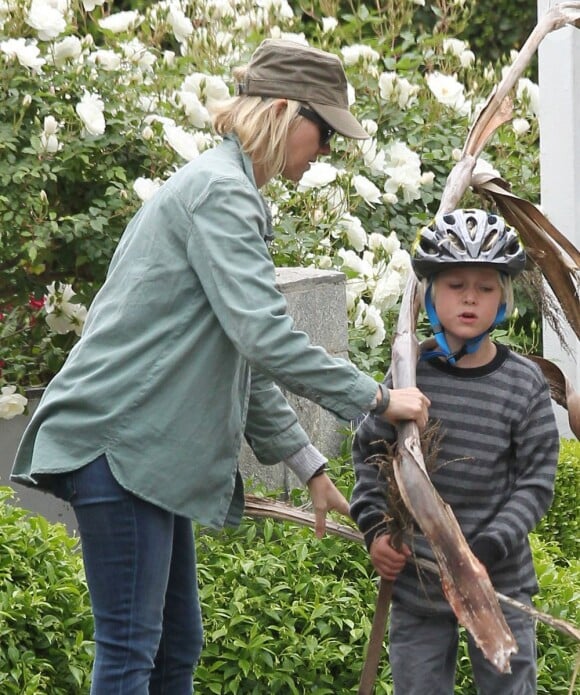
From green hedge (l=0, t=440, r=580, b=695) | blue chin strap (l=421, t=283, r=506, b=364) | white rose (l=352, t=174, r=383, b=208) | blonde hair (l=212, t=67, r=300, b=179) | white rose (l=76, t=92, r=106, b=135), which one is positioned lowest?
green hedge (l=0, t=440, r=580, b=695)

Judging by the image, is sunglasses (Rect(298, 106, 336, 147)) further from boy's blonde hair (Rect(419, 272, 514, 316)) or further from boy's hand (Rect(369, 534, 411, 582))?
boy's hand (Rect(369, 534, 411, 582))

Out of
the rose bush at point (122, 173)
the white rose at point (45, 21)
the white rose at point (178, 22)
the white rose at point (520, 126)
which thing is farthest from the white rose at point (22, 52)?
the white rose at point (520, 126)

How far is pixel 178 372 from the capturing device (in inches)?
123

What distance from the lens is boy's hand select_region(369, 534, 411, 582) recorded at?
10.9 ft

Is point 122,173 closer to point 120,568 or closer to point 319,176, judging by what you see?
point 319,176

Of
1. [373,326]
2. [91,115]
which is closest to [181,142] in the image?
[91,115]

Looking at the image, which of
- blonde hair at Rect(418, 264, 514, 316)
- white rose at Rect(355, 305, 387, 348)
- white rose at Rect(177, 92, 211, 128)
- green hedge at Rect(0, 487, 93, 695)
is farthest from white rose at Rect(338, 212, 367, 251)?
blonde hair at Rect(418, 264, 514, 316)

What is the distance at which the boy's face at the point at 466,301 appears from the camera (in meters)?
3.39

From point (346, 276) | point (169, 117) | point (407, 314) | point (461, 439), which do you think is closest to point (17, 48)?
point (169, 117)

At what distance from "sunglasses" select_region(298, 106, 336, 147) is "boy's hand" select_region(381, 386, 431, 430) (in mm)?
598

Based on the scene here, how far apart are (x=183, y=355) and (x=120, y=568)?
0.49m

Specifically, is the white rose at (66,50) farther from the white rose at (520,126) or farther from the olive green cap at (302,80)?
the white rose at (520,126)

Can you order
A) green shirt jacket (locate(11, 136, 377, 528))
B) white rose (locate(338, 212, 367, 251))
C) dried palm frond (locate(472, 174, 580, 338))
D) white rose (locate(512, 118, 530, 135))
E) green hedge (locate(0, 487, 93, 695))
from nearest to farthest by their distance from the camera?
green shirt jacket (locate(11, 136, 377, 528)), green hedge (locate(0, 487, 93, 695)), dried palm frond (locate(472, 174, 580, 338)), white rose (locate(338, 212, 367, 251)), white rose (locate(512, 118, 530, 135))

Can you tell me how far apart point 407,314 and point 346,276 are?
6.72 feet
